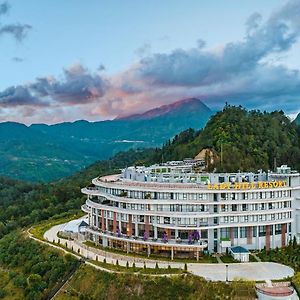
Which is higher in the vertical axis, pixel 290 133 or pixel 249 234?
pixel 290 133

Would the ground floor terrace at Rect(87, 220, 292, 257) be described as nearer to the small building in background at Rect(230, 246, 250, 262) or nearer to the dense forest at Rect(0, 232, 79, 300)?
the small building in background at Rect(230, 246, 250, 262)

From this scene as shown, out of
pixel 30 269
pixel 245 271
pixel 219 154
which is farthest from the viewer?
pixel 219 154

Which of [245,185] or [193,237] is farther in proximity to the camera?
[245,185]

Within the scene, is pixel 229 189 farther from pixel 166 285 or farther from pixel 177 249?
pixel 166 285

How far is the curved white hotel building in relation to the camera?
59875 mm

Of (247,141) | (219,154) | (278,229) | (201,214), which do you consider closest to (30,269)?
(201,214)

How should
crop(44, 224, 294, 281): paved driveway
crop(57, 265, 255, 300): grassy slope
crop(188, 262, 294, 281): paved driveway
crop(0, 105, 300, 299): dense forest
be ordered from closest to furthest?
1. crop(57, 265, 255, 300): grassy slope
2. crop(188, 262, 294, 281): paved driveway
3. crop(44, 224, 294, 281): paved driveway
4. crop(0, 105, 300, 299): dense forest

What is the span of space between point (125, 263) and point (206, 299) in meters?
12.3

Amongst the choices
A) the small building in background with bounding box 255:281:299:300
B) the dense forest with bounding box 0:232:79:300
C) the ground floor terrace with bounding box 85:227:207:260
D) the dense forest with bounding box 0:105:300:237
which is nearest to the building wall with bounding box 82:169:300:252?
the ground floor terrace with bounding box 85:227:207:260

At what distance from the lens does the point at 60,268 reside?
59.3 meters

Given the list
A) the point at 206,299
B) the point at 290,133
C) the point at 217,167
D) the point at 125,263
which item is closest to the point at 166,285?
the point at 206,299

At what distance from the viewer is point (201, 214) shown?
2349 inches

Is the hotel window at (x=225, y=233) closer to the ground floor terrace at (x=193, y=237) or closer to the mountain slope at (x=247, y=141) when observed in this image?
the ground floor terrace at (x=193, y=237)

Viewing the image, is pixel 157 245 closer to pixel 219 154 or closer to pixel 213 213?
pixel 213 213
